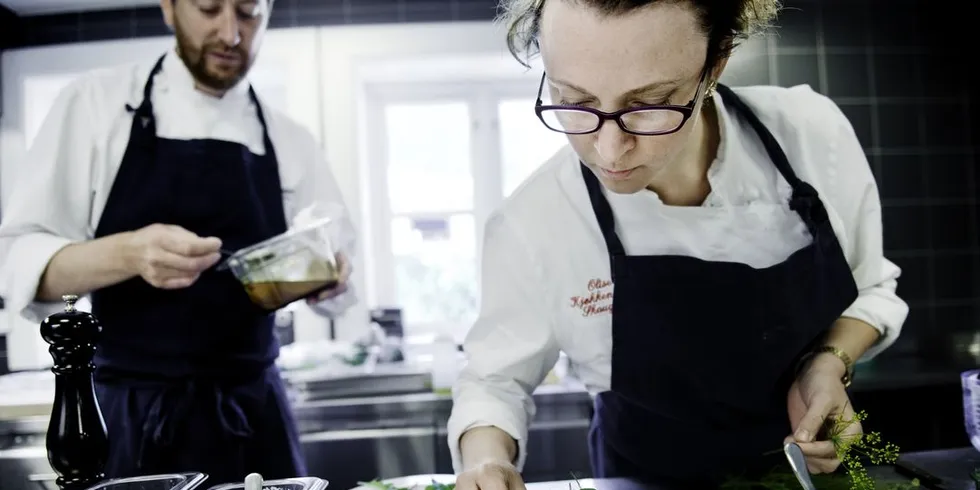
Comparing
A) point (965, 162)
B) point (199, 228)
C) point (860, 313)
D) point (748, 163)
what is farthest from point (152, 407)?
point (965, 162)

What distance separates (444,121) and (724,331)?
2.03 m

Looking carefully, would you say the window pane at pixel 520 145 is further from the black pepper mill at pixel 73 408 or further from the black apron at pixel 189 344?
the black pepper mill at pixel 73 408

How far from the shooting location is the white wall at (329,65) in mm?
2627

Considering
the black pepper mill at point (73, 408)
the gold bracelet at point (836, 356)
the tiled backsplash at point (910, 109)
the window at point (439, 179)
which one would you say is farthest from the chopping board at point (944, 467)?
the tiled backsplash at point (910, 109)

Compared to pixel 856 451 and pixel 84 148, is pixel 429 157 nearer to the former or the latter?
pixel 84 148

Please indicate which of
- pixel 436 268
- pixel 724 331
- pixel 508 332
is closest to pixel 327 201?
pixel 508 332

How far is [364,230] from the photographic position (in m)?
2.72

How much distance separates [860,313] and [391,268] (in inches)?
77.8

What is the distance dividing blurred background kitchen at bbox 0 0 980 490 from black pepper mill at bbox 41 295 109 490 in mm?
1614

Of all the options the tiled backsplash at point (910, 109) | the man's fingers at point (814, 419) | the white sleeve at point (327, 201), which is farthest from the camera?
the tiled backsplash at point (910, 109)

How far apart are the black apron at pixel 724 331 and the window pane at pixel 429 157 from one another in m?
1.80

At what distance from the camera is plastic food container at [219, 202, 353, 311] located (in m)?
1.28

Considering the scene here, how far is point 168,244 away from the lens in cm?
122

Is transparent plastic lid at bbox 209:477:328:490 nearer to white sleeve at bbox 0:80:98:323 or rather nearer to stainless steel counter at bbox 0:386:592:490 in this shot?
white sleeve at bbox 0:80:98:323
